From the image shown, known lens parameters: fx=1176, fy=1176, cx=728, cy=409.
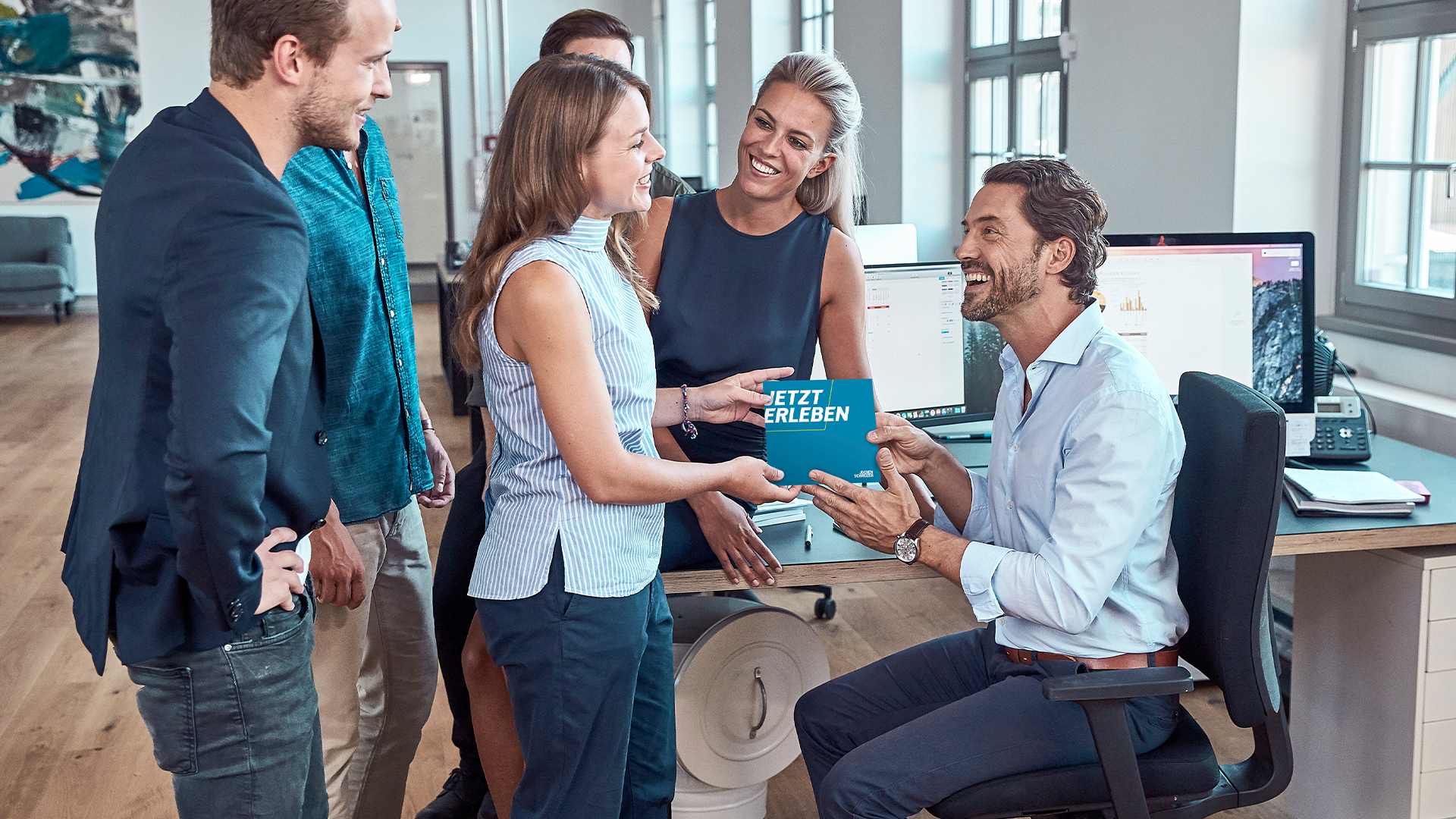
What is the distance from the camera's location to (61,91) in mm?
11055

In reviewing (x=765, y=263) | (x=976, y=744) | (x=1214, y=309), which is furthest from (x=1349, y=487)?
(x=765, y=263)

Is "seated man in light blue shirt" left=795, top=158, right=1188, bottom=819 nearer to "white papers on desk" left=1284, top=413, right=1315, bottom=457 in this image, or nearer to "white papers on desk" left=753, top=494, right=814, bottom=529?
"white papers on desk" left=753, top=494, right=814, bottom=529

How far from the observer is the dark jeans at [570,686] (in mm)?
1550

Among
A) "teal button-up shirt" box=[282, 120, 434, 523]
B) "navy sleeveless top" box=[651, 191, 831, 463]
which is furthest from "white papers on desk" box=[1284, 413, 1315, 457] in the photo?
"teal button-up shirt" box=[282, 120, 434, 523]

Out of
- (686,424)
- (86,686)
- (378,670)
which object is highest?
(686,424)

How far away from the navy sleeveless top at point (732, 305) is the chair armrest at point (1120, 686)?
2.41ft

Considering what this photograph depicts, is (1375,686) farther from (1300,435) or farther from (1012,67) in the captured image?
(1012,67)

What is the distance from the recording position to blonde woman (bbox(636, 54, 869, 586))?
2043 mm

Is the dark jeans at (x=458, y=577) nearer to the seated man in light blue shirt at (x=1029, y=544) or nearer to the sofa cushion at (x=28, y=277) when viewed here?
the seated man in light blue shirt at (x=1029, y=544)

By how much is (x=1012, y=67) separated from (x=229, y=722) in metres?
4.82

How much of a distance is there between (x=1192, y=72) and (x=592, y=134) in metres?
2.62

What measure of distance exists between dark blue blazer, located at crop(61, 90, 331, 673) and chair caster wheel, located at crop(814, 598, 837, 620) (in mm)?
2677

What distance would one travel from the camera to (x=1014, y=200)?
6.13 ft

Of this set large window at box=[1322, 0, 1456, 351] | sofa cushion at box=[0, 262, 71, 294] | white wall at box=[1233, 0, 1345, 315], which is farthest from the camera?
sofa cushion at box=[0, 262, 71, 294]
